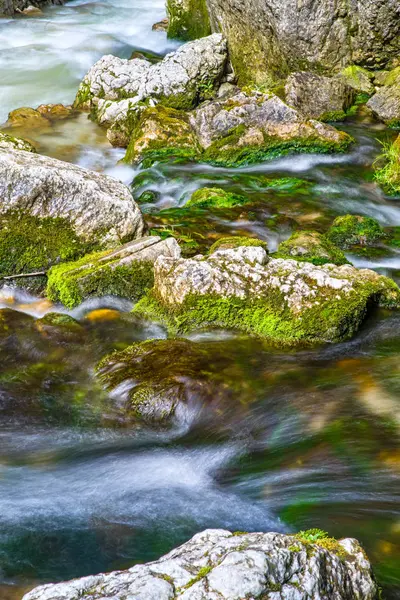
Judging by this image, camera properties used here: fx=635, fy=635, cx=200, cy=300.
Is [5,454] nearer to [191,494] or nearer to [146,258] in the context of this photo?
[191,494]

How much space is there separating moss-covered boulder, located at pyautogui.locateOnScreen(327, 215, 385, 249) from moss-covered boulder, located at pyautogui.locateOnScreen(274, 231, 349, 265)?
1.39 ft

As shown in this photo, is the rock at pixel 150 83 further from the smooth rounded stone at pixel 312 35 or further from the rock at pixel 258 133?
the rock at pixel 258 133

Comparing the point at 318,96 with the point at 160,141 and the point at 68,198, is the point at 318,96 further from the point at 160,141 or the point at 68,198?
the point at 68,198

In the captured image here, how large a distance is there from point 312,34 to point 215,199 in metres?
6.19

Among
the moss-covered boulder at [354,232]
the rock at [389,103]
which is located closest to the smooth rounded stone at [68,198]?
the moss-covered boulder at [354,232]

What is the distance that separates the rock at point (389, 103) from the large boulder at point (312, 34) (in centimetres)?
92

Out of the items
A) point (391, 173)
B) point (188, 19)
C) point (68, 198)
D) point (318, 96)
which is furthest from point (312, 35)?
point (68, 198)

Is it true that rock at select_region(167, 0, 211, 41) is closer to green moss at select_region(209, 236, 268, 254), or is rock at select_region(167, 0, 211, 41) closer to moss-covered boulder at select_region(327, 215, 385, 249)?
moss-covered boulder at select_region(327, 215, 385, 249)

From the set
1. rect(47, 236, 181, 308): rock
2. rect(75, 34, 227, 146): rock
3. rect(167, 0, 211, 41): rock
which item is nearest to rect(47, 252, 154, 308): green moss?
rect(47, 236, 181, 308): rock

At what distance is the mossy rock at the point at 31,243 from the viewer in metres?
7.21

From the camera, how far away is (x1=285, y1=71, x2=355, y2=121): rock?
40.7ft

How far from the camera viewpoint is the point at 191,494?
410 cm

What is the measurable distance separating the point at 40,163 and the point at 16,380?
3.04 meters

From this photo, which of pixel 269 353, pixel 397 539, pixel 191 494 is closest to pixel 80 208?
pixel 269 353
